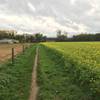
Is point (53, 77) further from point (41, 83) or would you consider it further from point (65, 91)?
point (65, 91)

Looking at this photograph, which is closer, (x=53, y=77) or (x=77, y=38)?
(x=53, y=77)

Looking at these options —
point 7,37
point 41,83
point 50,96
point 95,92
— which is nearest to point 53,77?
point 41,83

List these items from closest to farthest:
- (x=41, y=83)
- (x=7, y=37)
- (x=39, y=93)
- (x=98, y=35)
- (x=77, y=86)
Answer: (x=39, y=93) < (x=77, y=86) < (x=41, y=83) < (x=98, y=35) < (x=7, y=37)

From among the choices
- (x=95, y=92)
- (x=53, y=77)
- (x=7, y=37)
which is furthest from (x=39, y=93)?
(x=7, y=37)

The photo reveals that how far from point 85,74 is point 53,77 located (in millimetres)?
3577

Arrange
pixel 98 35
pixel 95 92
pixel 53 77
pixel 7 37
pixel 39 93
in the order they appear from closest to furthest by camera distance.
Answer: pixel 95 92 → pixel 39 93 → pixel 53 77 → pixel 98 35 → pixel 7 37

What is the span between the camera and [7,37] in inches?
7751

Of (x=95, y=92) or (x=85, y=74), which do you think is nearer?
(x=95, y=92)

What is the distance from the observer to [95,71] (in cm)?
1345

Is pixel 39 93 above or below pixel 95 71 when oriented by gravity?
below

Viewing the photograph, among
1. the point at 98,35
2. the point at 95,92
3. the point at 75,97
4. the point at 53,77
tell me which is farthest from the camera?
the point at 98,35

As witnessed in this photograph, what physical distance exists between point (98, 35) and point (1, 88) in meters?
165

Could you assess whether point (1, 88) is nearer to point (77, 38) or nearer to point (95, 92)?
point (95, 92)

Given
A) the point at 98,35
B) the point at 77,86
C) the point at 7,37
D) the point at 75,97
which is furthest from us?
the point at 7,37
